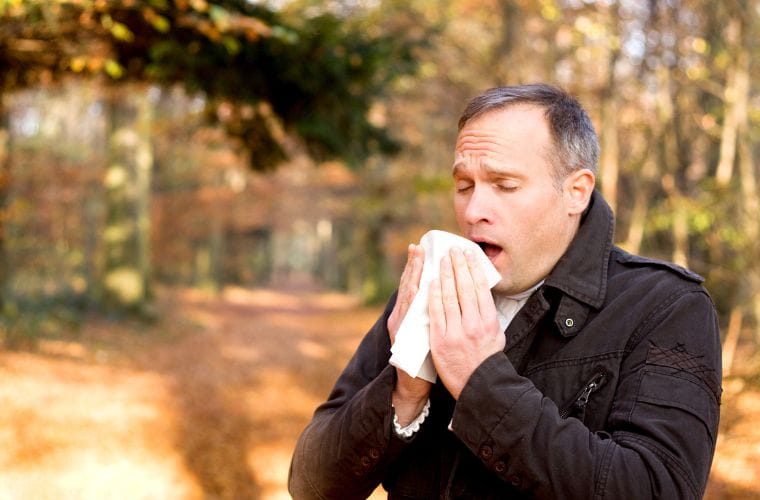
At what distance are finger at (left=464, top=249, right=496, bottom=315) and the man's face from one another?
17 centimetres

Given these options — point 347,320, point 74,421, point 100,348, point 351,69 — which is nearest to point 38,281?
point 100,348

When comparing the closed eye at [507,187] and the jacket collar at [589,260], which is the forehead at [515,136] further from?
the jacket collar at [589,260]

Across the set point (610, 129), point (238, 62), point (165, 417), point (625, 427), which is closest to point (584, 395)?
point (625, 427)

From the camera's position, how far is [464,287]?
182 cm

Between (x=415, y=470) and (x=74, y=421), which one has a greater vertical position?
(x=415, y=470)

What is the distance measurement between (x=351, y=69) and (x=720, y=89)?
427 cm

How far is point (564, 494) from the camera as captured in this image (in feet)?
5.50

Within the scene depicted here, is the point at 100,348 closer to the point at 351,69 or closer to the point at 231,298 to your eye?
the point at 351,69

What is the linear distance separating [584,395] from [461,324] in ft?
1.18

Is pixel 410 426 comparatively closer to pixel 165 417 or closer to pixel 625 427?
pixel 625 427

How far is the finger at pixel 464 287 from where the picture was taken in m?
1.80

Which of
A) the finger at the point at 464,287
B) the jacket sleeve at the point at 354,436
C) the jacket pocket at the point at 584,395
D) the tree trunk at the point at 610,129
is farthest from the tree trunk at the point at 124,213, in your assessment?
the jacket pocket at the point at 584,395

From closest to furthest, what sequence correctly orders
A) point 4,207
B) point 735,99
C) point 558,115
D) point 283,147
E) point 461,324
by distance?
1. point 461,324
2. point 558,115
3. point 735,99
4. point 283,147
5. point 4,207

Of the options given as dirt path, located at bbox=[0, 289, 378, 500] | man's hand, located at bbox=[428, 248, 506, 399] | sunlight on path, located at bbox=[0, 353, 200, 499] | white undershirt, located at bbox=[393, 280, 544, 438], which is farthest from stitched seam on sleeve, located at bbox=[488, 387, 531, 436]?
sunlight on path, located at bbox=[0, 353, 200, 499]
